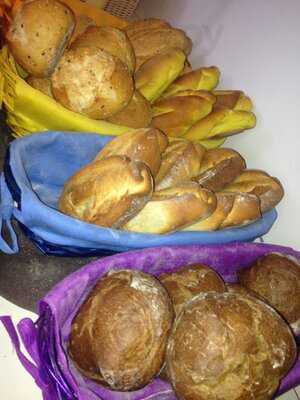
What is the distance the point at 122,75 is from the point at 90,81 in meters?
0.07

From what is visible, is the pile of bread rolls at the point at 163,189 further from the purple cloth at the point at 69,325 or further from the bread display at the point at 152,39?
the bread display at the point at 152,39

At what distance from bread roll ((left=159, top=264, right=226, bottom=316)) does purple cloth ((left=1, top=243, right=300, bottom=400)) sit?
0.7 inches

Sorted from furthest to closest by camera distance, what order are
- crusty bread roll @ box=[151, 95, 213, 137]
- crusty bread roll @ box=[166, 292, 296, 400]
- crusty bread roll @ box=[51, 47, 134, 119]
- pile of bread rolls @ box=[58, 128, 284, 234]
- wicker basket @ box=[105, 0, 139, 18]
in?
wicker basket @ box=[105, 0, 139, 18]
crusty bread roll @ box=[151, 95, 213, 137]
crusty bread roll @ box=[51, 47, 134, 119]
pile of bread rolls @ box=[58, 128, 284, 234]
crusty bread roll @ box=[166, 292, 296, 400]

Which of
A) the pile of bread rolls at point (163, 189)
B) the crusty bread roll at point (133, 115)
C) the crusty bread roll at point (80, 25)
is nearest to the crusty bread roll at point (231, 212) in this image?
the pile of bread rolls at point (163, 189)

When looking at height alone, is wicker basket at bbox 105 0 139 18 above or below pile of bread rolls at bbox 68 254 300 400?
above

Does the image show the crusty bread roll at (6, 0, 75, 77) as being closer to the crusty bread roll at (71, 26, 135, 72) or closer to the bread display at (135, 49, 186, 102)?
the crusty bread roll at (71, 26, 135, 72)

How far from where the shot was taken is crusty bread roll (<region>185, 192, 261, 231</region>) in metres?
0.74

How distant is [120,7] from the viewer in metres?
1.41

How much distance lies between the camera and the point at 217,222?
29.4 inches

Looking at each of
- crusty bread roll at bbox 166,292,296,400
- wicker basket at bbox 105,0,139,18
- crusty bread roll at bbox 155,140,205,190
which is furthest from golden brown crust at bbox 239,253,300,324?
wicker basket at bbox 105,0,139,18

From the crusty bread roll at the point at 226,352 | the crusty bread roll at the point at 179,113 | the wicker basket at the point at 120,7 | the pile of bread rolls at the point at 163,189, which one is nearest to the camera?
the crusty bread roll at the point at 226,352

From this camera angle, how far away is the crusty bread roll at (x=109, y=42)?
0.84 metres

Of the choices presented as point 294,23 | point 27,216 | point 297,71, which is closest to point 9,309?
point 27,216

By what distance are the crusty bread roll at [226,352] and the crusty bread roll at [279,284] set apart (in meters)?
0.11
